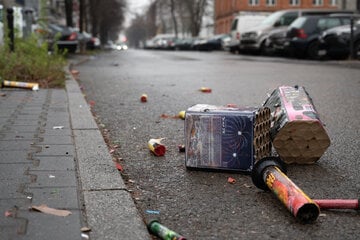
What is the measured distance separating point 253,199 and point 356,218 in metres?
0.62

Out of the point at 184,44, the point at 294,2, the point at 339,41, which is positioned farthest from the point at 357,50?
the point at 294,2

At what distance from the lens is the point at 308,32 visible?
2045 centimetres

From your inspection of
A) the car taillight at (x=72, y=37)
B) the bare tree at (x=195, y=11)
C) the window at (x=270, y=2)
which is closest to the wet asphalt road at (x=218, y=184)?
the car taillight at (x=72, y=37)

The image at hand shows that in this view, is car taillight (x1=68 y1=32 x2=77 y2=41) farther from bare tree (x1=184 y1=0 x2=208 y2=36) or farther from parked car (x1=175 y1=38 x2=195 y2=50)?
bare tree (x1=184 y1=0 x2=208 y2=36)

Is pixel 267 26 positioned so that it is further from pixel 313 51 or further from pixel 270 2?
pixel 270 2

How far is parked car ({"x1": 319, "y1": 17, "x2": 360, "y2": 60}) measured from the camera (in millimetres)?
18516

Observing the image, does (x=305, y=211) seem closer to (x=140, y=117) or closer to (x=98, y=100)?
(x=140, y=117)

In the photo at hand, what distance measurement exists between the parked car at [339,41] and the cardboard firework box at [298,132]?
15158 mm

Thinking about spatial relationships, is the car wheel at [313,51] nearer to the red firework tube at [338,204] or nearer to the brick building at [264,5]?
the red firework tube at [338,204]

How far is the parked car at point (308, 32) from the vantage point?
67.2 feet

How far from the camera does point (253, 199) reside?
3359 millimetres

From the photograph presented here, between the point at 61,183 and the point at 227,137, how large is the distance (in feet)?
3.81

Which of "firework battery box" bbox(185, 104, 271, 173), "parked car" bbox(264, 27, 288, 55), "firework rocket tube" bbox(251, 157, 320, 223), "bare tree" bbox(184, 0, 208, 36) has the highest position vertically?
"bare tree" bbox(184, 0, 208, 36)

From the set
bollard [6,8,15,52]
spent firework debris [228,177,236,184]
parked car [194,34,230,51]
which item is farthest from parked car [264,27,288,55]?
parked car [194,34,230,51]
